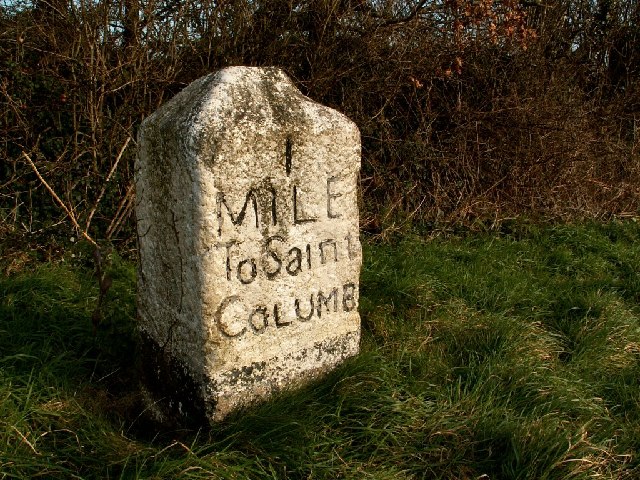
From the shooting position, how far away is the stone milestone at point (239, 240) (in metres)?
2.12

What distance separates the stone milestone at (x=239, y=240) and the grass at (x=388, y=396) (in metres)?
0.16

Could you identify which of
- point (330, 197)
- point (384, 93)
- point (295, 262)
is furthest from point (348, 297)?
point (384, 93)

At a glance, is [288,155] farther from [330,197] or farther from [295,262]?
[295,262]

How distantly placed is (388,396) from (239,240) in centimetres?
87

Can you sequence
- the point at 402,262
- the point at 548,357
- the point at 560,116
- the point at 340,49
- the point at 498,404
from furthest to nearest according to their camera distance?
the point at 560,116, the point at 340,49, the point at 402,262, the point at 548,357, the point at 498,404

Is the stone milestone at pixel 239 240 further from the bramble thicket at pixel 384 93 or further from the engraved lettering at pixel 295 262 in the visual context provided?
the bramble thicket at pixel 384 93

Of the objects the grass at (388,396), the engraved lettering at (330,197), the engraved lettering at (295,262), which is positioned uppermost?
the engraved lettering at (330,197)

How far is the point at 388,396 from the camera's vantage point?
2389mm

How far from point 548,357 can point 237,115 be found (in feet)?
6.36

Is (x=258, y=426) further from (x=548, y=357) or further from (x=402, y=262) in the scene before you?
(x=402, y=262)

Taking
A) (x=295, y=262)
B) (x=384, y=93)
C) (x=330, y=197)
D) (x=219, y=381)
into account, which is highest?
(x=384, y=93)

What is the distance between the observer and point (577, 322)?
11.0 ft

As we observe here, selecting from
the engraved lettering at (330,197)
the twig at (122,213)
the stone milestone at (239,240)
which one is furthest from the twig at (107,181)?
the engraved lettering at (330,197)

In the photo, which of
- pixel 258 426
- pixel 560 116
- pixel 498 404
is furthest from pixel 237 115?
pixel 560 116
